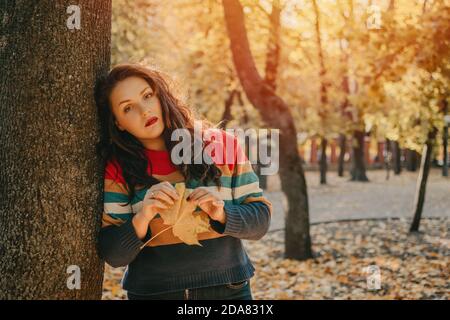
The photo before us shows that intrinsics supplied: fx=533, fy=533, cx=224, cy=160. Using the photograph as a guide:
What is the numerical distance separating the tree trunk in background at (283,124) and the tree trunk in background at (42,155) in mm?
5287

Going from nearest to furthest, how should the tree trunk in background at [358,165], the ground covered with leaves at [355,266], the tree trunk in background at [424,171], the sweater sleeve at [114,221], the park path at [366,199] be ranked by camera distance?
the sweater sleeve at [114,221] < the ground covered with leaves at [355,266] < the tree trunk in background at [424,171] < the park path at [366,199] < the tree trunk in background at [358,165]

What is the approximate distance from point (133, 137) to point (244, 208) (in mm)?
571

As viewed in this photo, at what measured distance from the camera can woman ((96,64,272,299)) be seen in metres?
2.15

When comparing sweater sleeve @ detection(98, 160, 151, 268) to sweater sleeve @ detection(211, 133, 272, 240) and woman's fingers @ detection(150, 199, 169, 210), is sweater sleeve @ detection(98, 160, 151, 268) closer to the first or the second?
woman's fingers @ detection(150, 199, 169, 210)

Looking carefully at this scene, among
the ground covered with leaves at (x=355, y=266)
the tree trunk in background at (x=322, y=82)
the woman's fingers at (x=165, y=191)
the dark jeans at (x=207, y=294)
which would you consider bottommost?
the ground covered with leaves at (x=355, y=266)

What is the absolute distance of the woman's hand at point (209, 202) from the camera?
6.63 ft

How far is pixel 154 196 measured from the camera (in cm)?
199

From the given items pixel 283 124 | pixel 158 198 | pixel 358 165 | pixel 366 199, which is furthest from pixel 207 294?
pixel 358 165

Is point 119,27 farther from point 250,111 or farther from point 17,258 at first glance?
point 250,111

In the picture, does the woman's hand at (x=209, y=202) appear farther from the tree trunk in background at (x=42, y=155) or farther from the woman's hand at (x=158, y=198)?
the tree trunk in background at (x=42, y=155)

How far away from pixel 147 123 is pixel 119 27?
630cm

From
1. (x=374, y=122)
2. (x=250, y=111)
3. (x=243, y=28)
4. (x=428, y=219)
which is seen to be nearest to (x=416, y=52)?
(x=243, y=28)

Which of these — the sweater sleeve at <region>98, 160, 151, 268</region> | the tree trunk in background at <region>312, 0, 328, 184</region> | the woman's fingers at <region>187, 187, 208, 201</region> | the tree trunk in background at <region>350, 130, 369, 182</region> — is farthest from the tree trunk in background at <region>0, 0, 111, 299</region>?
the tree trunk in background at <region>350, 130, 369, 182</region>

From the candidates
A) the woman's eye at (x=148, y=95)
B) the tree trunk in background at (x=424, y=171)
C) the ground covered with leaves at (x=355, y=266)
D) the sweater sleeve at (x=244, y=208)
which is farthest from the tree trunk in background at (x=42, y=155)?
the tree trunk in background at (x=424, y=171)
